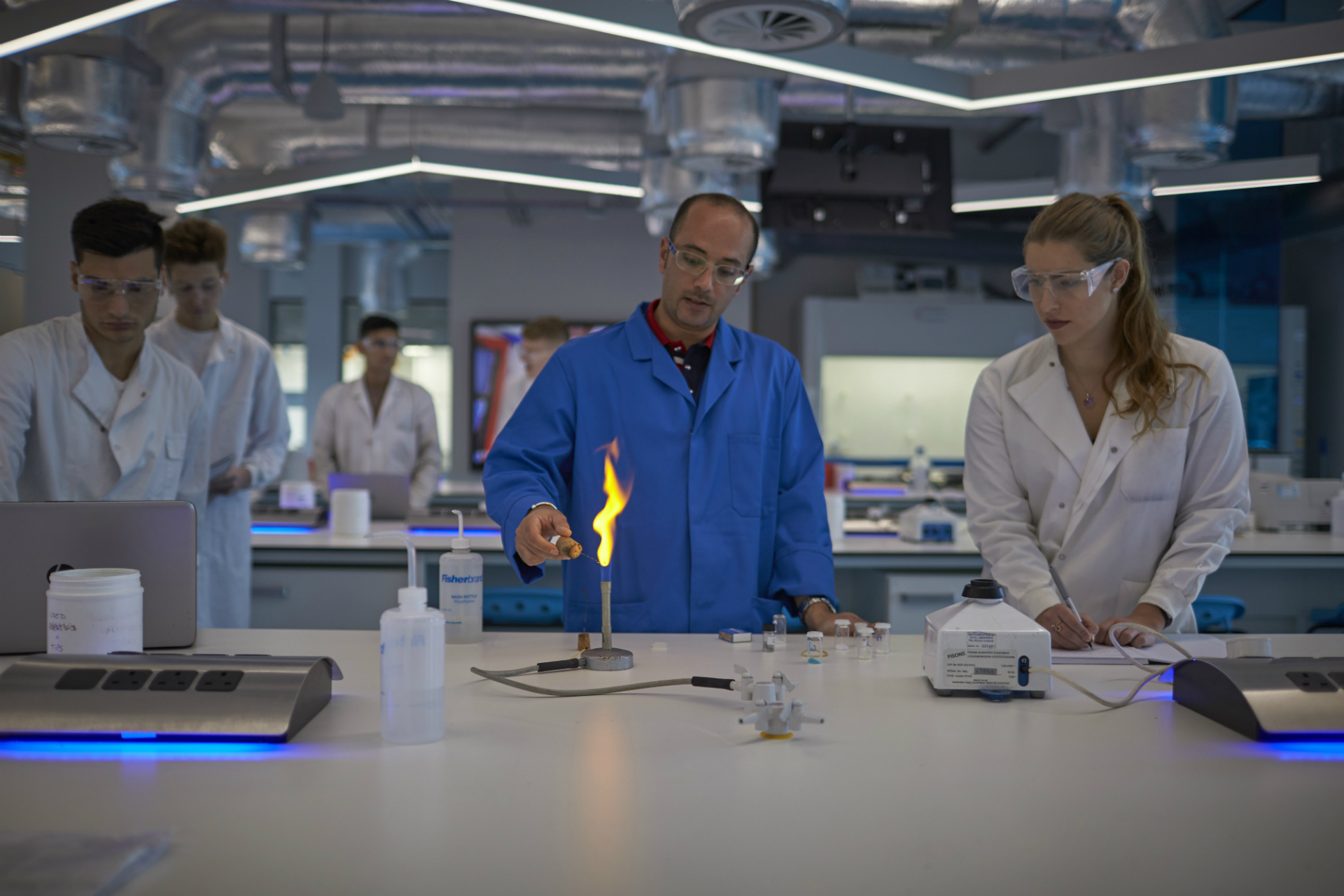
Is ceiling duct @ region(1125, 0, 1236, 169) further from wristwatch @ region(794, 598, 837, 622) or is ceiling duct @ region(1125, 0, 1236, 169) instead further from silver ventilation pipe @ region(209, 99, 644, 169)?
wristwatch @ region(794, 598, 837, 622)

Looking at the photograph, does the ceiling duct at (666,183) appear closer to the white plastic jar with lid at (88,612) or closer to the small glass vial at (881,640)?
the small glass vial at (881,640)

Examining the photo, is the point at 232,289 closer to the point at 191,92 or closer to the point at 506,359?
the point at 506,359

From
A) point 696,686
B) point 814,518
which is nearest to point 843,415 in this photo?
point 814,518

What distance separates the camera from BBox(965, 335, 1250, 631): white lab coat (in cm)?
205

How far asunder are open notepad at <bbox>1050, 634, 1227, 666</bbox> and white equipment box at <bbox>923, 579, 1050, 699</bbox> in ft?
0.82

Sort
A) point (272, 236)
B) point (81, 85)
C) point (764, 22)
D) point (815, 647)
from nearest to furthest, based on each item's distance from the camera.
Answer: point (815, 647)
point (764, 22)
point (81, 85)
point (272, 236)

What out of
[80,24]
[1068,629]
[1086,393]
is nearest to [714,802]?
[1068,629]

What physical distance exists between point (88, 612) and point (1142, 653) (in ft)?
6.05

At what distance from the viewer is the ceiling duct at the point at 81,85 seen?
14.0 feet

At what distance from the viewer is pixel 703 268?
209 cm

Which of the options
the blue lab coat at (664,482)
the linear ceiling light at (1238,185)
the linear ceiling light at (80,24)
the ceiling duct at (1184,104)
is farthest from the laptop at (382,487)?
the linear ceiling light at (1238,185)

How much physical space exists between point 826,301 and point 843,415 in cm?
118

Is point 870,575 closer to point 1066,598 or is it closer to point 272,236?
point 1066,598

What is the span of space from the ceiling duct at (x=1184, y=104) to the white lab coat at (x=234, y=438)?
4273 mm
